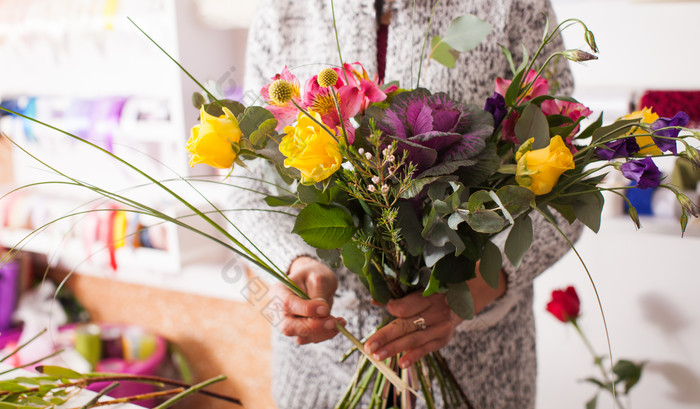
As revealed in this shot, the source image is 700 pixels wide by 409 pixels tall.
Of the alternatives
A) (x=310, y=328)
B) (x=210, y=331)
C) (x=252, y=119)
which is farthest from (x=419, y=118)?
(x=210, y=331)

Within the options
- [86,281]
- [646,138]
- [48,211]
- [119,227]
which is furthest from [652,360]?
[86,281]

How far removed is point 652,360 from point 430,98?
110cm

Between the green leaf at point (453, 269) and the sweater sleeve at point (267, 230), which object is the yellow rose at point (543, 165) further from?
the sweater sleeve at point (267, 230)

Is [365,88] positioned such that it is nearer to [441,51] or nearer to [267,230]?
[441,51]

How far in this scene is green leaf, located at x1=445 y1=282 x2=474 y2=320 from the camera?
1.54 ft

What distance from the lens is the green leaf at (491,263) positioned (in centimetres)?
43

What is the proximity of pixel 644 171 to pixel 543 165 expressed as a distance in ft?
0.22

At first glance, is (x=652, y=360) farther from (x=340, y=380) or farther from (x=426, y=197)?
(x=426, y=197)

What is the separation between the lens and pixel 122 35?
157 cm

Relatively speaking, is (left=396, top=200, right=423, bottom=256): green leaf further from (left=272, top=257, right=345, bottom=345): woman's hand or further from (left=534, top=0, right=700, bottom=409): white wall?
(left=534, top=0, right=700, bottom=409): white wall

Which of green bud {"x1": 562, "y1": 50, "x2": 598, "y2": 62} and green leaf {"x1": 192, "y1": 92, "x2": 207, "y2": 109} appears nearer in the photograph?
green bud {"x1": 562, "y1": 50, "x2": 598, "y2": 62}

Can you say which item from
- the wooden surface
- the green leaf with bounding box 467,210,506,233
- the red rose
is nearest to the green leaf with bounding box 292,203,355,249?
the green leaf with bounding box 467,210,506,233

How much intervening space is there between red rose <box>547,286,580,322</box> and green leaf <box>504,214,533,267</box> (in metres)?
0.77

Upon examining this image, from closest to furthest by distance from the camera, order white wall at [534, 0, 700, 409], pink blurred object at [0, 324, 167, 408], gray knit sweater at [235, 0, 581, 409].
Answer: gray knit sweater at [235, 0, 581, 409]
white wall at [534, 0, 700, 409]
pink blurred object at [0, 324, 167, 408]
